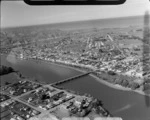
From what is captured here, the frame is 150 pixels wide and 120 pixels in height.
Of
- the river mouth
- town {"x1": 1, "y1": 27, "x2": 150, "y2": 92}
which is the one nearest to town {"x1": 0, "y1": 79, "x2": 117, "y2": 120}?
the river mouth

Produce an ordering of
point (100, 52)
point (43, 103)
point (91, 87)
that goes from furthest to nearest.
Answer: point (91, 87) → point (100, 52) → point (43, 103)

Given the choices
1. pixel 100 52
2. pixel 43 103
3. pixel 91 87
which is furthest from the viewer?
pixel 91 87

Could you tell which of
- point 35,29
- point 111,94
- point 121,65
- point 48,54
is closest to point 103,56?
point 121,65

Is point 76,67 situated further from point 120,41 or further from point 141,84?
point 141,84

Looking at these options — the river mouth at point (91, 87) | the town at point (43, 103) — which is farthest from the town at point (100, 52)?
the town at point (43, 103)

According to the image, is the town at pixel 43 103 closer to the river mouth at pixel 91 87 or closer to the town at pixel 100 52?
the river mouth at pixel 91 87

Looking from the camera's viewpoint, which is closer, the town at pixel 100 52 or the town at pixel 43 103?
the town at pixel 43 103

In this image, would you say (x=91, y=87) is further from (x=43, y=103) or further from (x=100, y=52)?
(x=43, y=103)

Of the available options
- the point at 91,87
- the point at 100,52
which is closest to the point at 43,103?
the point at 91,87
